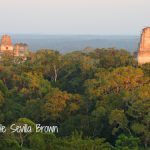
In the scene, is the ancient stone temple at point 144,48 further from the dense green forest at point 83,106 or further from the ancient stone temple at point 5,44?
the ancient stone temple at point 5,44

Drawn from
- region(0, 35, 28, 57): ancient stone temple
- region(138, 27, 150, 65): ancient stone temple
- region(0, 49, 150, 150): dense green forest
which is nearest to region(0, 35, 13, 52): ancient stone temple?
region(0, 35, 28, 57): ancient stone temple

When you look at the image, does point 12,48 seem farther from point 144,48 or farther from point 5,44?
point 144,48

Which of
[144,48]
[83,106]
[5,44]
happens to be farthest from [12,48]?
[83,106]

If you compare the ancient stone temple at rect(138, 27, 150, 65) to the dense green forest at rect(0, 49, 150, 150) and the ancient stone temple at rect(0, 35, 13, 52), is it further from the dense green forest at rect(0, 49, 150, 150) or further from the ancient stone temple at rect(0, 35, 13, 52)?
the ancient stone temple at rect(0, 35, 13, 52)

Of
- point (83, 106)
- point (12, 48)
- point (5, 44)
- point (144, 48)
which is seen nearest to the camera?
point (83, 106)

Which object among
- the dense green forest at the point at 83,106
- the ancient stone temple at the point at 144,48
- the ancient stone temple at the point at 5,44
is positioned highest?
the ancient stone temple at the point at 144,48

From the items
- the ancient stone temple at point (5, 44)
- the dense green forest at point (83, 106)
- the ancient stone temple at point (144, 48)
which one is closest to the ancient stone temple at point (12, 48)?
the ancient stone temple at point (5, 44)
